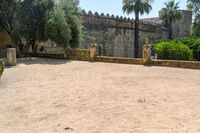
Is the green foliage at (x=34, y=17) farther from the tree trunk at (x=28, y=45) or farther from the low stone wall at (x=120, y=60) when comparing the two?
the low stone wall at (x=120, y=60)

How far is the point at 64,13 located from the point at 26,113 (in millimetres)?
13478

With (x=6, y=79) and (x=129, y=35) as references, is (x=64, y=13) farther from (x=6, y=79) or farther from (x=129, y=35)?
(x=129, y=35)

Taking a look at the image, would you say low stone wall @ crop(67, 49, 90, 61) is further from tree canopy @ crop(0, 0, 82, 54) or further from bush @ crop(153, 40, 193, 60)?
bush @ crop(153, 40, 193, 60)

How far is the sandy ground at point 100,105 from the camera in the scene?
5.75 metres

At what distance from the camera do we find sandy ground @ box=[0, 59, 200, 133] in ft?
18.9

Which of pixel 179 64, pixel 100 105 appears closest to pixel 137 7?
pixel 179 64

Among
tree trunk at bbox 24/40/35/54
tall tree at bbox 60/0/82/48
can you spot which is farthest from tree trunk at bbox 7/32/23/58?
tall tree at bbox 60/0/82/48

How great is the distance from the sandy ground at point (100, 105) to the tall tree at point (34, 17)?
26.8ft

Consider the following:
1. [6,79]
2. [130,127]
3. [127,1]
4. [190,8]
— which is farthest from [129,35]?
[130,127]

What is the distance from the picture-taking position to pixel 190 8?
4091cm

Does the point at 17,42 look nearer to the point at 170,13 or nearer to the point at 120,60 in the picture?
the point at 120,60

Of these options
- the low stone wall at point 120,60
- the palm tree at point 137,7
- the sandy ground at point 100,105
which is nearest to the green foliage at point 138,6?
the palm tree at point 137,7

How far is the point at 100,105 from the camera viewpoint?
7293 mm

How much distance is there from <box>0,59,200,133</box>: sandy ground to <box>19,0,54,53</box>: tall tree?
8181mm
